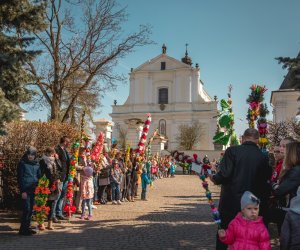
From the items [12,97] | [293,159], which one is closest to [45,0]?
[12,97]

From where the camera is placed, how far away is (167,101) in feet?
217

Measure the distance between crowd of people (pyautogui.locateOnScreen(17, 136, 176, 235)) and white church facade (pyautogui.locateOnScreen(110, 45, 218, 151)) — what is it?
157ft

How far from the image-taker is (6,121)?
27.6 feet

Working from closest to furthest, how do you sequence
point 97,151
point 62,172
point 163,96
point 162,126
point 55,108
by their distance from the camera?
1. point 62,172
2. point 97,151
3. point 55,108
4. point 162,126
5. point 163,96

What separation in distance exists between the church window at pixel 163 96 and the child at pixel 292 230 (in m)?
62.9

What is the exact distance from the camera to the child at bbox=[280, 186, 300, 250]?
352 cm

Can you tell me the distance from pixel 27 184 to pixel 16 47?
4018 mm

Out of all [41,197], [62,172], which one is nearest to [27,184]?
[41,197]

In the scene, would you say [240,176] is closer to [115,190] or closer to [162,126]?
[115,190]

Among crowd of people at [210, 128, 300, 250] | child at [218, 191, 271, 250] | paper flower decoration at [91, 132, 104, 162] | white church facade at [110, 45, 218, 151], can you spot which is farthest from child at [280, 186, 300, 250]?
white church facade at [110, 45, 218, 151]

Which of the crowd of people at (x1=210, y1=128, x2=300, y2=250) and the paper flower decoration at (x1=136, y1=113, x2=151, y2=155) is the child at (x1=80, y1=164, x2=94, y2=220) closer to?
the paper flower decoration at (x1=136, y1=113, x2=151, y2=155)

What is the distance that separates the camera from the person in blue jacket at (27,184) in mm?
7609

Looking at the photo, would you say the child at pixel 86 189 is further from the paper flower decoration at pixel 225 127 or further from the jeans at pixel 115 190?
the paper flower decoration at pixel 225 127

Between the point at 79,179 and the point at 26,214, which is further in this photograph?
the point at 79,179
